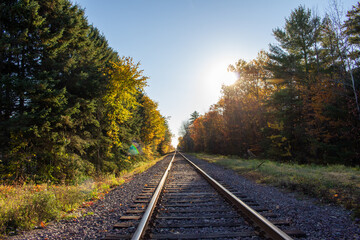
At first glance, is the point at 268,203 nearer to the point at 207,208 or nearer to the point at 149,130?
the point at 207,208

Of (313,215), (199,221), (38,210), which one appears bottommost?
(313,215)

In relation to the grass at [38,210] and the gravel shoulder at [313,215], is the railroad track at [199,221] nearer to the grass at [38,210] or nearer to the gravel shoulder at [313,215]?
the gravel shoulder at [313,215]

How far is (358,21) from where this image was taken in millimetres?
14328

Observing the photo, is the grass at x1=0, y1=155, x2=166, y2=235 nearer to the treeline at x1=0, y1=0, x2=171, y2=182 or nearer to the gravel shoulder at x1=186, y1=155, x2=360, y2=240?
the treeline at x1=0, y1=0, x2=171, y2=182

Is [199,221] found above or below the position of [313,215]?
above

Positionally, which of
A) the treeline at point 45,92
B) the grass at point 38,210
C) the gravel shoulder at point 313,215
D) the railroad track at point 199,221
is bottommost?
the gravel shoulder at point 313,215

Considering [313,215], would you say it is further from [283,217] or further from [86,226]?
[86,226]

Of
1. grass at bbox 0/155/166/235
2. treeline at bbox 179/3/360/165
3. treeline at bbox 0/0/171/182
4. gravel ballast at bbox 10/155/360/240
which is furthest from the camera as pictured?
treeline at bbox 179/3/360/165

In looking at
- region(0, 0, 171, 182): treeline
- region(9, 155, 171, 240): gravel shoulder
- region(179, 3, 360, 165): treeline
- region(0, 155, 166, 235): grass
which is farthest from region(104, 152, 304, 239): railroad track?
region(179, 3, 360, 165): treeline

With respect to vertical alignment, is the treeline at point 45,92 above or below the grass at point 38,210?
above

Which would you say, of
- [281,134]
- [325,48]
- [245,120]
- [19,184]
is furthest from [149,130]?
[325,48]

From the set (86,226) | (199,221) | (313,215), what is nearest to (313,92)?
(313,215)

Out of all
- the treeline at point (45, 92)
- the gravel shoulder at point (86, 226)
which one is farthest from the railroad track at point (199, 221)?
the treeline at point (45, 92)

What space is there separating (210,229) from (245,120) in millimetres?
27031
